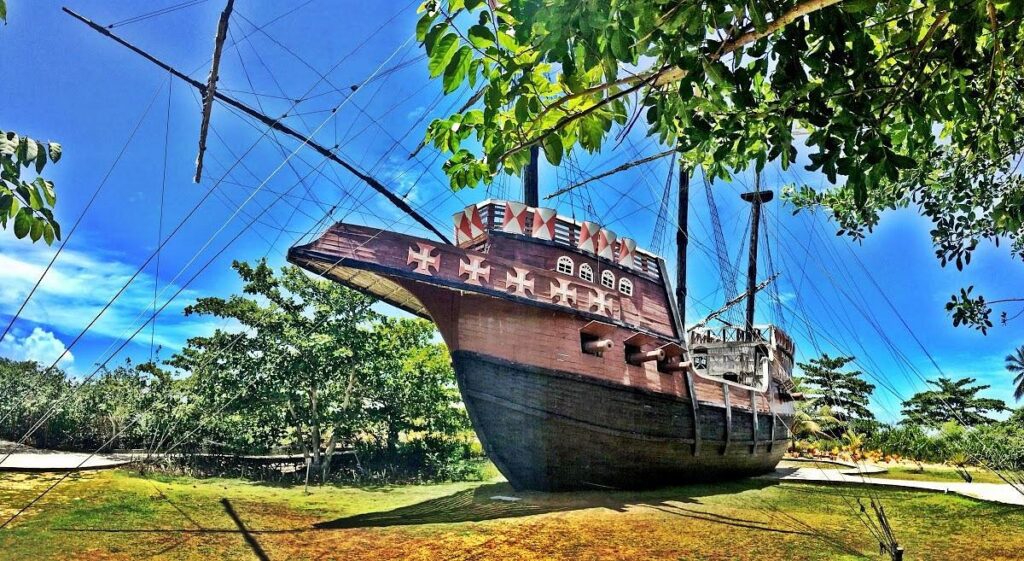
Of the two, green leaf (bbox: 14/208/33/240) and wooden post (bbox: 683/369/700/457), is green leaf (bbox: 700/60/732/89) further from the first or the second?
wooden post (bbox: 683/369/700/457)

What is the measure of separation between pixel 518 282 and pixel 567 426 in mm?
2266

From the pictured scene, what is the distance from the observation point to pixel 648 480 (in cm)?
842

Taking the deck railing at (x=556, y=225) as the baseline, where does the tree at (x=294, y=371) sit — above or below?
below

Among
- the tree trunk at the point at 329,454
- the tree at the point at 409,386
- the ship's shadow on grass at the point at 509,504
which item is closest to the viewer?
the ship's shadow on grass at the point at 509,504

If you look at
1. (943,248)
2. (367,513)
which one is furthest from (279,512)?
(943,248)

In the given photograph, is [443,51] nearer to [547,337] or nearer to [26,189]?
[26,189]

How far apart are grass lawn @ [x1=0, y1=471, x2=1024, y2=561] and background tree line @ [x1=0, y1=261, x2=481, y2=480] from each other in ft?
8.40

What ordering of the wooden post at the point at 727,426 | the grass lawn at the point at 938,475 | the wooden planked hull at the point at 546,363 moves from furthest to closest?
the grass lawn at the point at 938,475
the wooden post at the point at 727,426
the wooden planked hull at the point at 546,363

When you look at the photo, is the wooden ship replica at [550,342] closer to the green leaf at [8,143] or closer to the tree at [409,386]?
the tree at [409,386]

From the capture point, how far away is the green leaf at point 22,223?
164 cm

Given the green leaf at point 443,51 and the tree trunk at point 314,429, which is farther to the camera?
the tree trunk at point 314,429

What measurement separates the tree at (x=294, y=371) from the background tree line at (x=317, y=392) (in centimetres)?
2

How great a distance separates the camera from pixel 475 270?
288 inches

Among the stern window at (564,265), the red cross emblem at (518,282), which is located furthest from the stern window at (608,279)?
the red cross emblem at (518,282)
